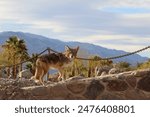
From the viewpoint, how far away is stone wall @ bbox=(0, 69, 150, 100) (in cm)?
995

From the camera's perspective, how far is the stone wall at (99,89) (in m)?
9.95

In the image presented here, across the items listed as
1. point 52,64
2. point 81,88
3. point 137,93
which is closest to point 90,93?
point 81,88

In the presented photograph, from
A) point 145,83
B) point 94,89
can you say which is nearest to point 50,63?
point 94,89

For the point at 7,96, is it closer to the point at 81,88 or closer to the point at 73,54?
the point at 81,88

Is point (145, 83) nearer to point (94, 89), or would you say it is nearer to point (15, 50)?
point (94, 89)

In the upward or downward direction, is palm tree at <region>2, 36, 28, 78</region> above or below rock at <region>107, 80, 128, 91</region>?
below

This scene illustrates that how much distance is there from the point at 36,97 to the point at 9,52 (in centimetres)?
5056

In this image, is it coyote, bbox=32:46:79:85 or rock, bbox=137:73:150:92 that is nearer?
rock, bbox=137:73:150:92

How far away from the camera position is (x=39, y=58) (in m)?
13.2

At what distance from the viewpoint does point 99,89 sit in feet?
33.1

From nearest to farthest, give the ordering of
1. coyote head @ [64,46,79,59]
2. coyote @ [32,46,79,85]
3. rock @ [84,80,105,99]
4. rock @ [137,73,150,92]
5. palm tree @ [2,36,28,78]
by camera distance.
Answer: rock @ [137,73,150,92] → rock @ [84,80,105,99] → coyote @ [32,46,79,85] → coyote head @ [64,46,79,59] → palm tree @ [2,36,28,78]

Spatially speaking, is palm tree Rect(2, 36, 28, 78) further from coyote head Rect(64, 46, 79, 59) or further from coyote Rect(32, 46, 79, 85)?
coyote Rect(32, 46, 79, 85)

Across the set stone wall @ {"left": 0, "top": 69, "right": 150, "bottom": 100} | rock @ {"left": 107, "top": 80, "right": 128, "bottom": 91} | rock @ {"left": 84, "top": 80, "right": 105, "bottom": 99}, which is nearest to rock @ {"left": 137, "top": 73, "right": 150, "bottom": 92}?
stone wall @ {"left": 0, "top": 69, "right": 150, "bottom": 100}

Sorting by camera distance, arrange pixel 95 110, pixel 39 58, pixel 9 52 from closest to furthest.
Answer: pixel 95 110, pixel 39 58, pixel 9 52
